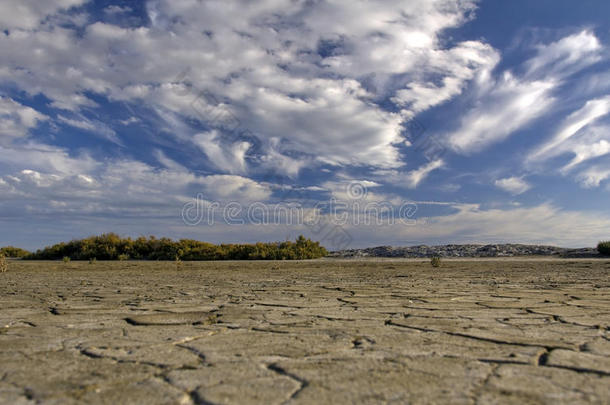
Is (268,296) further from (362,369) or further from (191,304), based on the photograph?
(362,369)

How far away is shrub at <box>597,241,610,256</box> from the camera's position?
54.5 ft

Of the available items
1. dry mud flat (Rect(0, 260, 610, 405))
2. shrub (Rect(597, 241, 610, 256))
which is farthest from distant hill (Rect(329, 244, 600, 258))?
dry mud flat (Rect(0, 260, 610, 405))

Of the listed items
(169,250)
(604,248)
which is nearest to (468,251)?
(604,248)

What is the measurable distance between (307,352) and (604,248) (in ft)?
60.2

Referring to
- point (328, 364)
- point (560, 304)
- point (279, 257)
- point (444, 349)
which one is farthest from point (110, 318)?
point (279, 257)

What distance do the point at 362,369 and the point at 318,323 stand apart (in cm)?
122

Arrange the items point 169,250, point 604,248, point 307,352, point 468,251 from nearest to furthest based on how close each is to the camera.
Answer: point 307,352 → point 604,248 → point 169,250 → point 468,251

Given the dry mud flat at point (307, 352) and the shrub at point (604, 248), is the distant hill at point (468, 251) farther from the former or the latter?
the dry mud flat at point (307, 352)

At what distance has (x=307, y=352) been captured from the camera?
2385 millimetres

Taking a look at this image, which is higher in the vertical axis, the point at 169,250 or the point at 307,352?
the point at 169,250

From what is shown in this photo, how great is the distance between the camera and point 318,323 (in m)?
3.26

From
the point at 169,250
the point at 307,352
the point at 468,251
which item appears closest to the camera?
the point at 307,352

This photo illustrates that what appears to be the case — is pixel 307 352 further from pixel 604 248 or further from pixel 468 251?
pixel 468 251

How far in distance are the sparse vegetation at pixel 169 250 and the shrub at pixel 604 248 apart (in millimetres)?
11250
